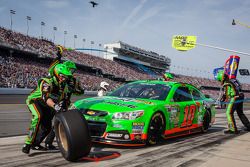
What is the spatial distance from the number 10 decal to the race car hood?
3.51 feet

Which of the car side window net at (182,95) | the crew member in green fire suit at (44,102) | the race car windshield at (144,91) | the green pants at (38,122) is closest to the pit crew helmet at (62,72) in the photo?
the crew member in green fire suit at (44,102)

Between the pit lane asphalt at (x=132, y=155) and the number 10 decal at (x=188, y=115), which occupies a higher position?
the number 10 decal at (x=188, y=115)

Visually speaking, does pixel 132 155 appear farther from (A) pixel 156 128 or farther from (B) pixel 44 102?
(B) pixel 44 102

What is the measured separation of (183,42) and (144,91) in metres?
11.0

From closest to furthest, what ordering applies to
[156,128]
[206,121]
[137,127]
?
[137,127]
[156,128]
[206,121]

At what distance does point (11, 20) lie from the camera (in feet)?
160

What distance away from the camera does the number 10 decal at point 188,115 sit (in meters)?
6.44

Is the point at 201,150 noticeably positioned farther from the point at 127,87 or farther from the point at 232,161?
the point at 127,87

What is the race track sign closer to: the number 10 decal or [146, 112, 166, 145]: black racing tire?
the number 10 decal

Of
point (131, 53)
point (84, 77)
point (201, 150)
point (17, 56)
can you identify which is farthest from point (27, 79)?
point (131, 53)

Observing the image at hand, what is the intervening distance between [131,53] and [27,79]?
147 feet

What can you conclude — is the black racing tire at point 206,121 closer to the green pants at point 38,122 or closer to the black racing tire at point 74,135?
the green pants at point 38,122

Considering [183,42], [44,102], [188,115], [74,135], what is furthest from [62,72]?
[183,42]

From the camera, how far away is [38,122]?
459 centimetres
